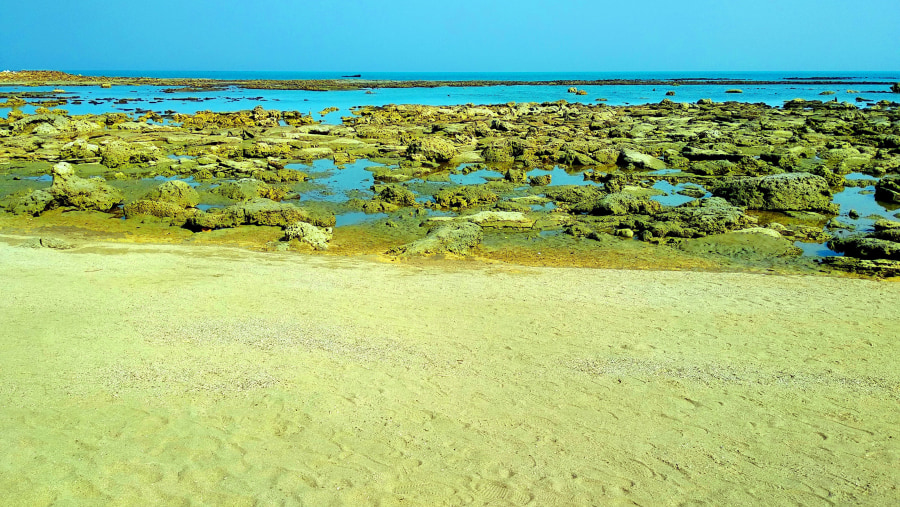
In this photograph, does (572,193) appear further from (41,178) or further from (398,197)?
(41,178)

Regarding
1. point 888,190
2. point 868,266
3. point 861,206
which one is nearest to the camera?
point 868,266

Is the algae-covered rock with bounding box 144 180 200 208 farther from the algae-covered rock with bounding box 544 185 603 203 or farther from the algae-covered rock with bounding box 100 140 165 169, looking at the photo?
the algae-covered rock with bounding box 544 185 603 203

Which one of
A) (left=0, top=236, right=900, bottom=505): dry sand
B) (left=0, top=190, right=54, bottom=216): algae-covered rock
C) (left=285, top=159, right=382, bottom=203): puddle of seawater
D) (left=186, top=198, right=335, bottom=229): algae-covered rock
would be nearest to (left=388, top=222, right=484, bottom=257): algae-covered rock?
(left=0, top=236, right=900, bottom=505): dry sand

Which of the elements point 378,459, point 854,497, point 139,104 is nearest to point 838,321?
point 854,497

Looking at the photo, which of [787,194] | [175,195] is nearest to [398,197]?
[175,195]

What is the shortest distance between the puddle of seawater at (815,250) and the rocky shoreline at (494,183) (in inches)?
10.5

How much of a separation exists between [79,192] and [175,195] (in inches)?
106

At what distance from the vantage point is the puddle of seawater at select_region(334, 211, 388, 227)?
16469 mm

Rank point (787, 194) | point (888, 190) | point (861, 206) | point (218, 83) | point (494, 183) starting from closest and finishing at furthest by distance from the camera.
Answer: point (787, 194), point (861, 206), point (888, 190), point (494, 183), point (218, 83)

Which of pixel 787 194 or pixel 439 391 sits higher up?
pixel 787 194

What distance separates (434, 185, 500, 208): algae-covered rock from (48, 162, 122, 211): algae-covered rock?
34.7 feet

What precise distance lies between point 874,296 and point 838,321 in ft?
6.37

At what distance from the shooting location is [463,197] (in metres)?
18.9

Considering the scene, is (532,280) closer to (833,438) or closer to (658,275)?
(658,275)
